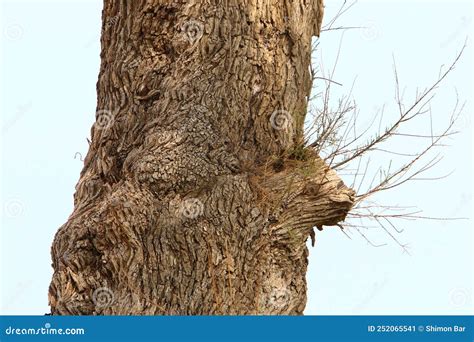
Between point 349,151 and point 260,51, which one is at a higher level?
point 260,51

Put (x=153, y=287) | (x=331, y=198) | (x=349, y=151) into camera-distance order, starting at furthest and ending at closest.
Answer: (x=349, y=151) < (x=331, y=198) < (x=153, y=287)

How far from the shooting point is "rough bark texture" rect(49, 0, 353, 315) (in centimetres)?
591

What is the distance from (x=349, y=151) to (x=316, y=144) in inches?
11.5

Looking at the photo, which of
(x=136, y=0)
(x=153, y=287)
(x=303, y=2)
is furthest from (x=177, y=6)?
(x=153, y=287)

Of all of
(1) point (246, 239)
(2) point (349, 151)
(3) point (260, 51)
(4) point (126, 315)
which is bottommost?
(4) point (126, 315)

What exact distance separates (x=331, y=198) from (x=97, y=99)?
1.86 meters

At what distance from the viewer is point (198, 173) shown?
6012 mm

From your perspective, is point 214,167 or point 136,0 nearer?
point 214,167

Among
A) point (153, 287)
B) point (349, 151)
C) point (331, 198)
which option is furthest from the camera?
point (349, 151)

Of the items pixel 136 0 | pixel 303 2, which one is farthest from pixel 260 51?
pixel 136 0

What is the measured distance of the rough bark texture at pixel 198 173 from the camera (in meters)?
5.91

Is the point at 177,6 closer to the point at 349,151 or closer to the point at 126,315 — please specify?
the point at 349,151

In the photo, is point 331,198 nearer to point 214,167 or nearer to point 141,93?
point 214,167

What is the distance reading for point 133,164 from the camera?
6148 mm
